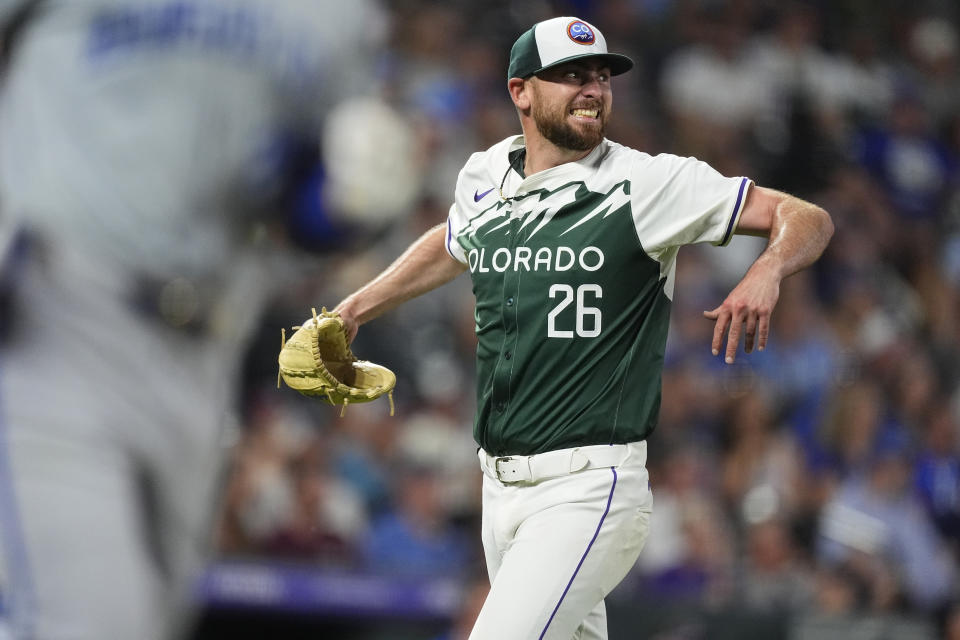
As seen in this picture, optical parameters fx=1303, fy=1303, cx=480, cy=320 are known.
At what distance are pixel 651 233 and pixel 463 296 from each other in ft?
14.7

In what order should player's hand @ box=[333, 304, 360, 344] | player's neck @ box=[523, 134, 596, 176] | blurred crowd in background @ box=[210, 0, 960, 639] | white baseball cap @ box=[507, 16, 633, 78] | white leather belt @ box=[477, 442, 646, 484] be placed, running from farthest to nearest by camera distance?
blurred crowd in background @ box=[210, 0, 960, 639], player's hand @ box=[333, 304, 360, 344], player's neck @ box=[523, 134, 596, 176], white baseball cap @ box=[507, 16, 633, 78], white leather belt @ box=[477, 442, 646, 484]

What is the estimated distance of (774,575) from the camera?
7.05 metres

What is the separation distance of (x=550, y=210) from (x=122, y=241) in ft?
6.03

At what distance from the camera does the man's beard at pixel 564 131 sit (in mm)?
3244

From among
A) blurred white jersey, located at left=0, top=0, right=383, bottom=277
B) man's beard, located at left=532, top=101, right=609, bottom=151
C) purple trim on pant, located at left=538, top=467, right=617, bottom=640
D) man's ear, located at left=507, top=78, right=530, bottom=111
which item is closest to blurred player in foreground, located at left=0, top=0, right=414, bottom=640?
blurred white jersey, located at left=0, top=0, right=383, bottom=277

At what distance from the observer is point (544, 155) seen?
333 cm

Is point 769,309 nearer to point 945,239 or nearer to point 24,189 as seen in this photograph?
point 24,189

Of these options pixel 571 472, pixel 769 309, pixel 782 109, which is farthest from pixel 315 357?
pixel 782 109

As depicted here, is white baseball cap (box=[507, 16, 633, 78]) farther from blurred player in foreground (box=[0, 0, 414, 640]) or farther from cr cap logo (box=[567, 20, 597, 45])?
blurred player in foreground (box=[0, 0, 414, 640])

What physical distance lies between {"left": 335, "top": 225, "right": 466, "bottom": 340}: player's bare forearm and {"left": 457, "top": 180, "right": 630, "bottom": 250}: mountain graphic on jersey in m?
0.22

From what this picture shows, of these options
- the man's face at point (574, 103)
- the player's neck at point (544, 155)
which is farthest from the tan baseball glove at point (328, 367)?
the man's face at point (574, 103)

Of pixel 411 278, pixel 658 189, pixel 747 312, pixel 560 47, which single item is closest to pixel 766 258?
pixel 747 312

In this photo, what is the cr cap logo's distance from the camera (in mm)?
3213

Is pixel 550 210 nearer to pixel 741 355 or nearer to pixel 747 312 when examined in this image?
pixel 747 312
